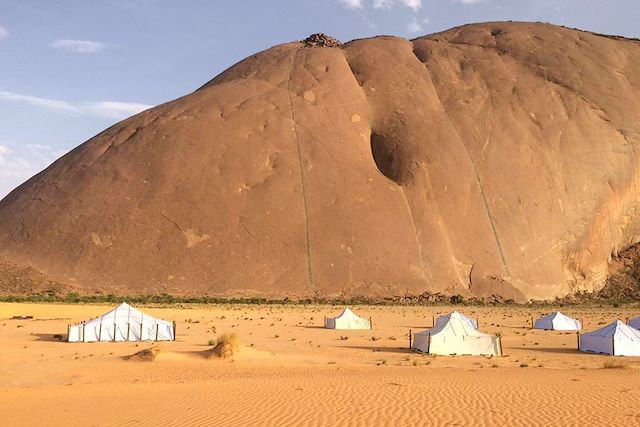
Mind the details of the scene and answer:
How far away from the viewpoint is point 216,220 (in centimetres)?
5856

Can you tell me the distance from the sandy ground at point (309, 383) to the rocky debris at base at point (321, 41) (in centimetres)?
5621

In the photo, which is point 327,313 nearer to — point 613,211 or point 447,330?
point 447,330

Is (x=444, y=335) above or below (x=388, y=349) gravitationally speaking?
above

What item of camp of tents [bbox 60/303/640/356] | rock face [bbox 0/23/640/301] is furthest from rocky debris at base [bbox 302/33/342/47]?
camp of tents [bbox 60/303/640/356]

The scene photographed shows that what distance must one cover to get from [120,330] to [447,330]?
14.2 meters

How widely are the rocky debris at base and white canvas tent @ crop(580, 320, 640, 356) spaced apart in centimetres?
6289

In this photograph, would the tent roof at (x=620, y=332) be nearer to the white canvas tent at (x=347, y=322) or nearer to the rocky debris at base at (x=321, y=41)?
the white canvas tent at (x=347, y=322)

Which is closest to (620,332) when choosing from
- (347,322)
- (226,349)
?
(347,322)

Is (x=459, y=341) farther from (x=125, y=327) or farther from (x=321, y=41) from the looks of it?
(x=321, y=41)

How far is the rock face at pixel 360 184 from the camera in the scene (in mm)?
56938

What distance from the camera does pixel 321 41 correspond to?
84188 mm

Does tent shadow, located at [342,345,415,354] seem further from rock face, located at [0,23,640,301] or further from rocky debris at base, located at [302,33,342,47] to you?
rocky debris at base, located at [302,33,342,47]

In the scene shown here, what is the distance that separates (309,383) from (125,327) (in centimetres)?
1437

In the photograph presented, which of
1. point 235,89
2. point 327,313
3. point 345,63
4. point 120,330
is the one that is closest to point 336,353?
point 120,330
